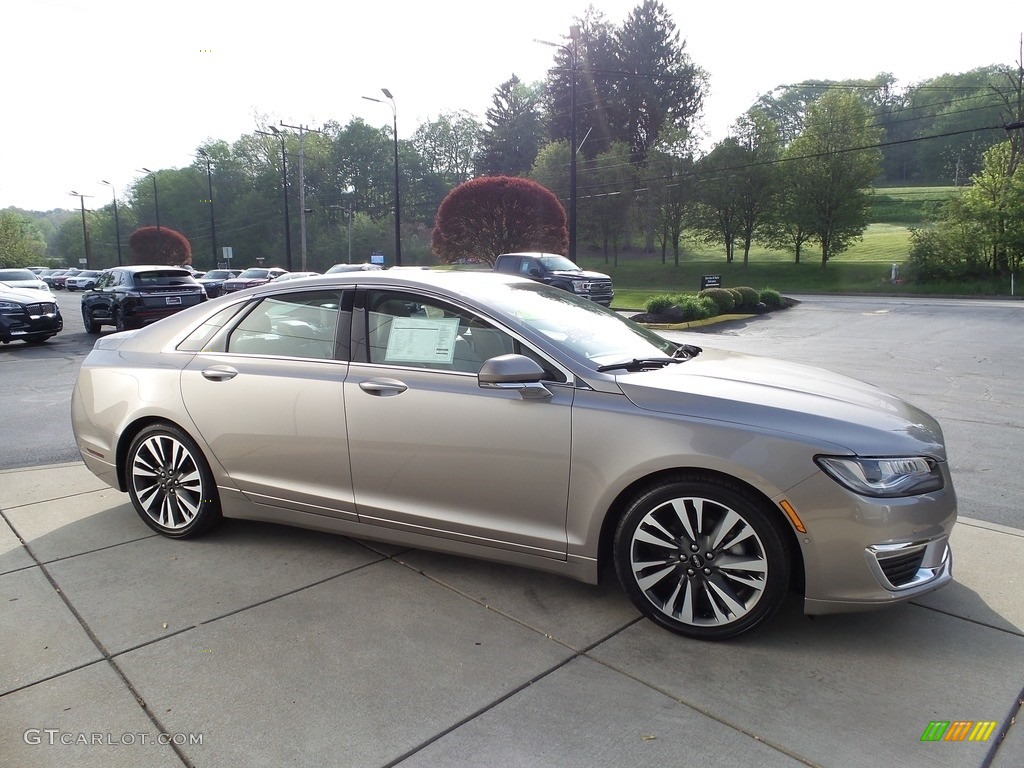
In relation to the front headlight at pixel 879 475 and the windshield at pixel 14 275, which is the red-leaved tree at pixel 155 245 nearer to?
the windshield at pixel 14 275

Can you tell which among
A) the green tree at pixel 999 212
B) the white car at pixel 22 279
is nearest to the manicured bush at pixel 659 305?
the green tree at pixel 999 212

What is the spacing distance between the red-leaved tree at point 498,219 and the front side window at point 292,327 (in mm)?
27438

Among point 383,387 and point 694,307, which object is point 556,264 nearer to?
point 694,307

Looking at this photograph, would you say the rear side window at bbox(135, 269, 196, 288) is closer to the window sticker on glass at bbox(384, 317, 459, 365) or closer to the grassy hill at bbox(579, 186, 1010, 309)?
the grassy hill at bbox(579, 186, 1010, 309)

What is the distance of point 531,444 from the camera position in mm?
3225

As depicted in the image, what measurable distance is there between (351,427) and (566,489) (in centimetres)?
117

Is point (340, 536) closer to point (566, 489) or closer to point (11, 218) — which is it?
point (566, 489)

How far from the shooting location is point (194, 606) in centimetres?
344

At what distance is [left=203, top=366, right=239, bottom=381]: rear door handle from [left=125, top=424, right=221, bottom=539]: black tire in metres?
0.39

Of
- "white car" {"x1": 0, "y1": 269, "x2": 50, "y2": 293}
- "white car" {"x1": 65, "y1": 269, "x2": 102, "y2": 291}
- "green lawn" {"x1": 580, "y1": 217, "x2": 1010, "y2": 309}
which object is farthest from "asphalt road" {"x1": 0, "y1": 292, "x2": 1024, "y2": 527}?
"white car" {"x1": 65, "y1": 269, "x2": 102, "y2": 291}

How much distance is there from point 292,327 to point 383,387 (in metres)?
0.79

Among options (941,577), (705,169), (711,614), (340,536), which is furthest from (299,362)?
(705,169)

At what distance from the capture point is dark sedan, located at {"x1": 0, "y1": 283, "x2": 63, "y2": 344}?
1448cm

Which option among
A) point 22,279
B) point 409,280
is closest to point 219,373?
point 409,280
